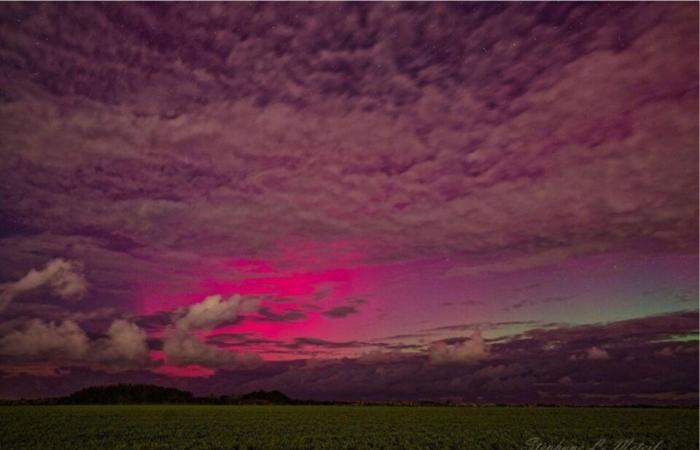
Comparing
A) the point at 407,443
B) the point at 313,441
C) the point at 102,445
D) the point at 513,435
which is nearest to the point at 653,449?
the point at 513,435

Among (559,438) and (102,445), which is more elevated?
(102,445)

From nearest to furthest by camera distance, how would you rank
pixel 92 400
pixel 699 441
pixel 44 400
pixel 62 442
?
pixel 62 442 → pixel 699 441 → pixel 44 400 → pixel 92 400

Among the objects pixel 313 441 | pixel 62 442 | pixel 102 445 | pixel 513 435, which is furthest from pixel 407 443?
pixel 62 442

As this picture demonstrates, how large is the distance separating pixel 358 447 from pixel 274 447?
17.0 feet

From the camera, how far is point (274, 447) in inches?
1216

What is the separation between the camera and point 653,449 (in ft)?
107

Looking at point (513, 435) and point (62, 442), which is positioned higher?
point (62, 442)

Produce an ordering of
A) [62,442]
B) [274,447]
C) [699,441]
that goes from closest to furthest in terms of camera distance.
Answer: [274,447], [62,442], [699,441]

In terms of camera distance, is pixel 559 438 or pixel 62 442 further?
pixel 559 438

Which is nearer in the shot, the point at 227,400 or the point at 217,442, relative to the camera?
the point at 217,442

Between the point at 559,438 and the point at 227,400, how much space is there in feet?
562

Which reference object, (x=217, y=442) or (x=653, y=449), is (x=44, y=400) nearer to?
(x=217, y=442)

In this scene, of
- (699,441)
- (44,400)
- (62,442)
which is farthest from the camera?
(44,400)

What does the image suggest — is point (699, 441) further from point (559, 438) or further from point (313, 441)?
point (313, 441)
